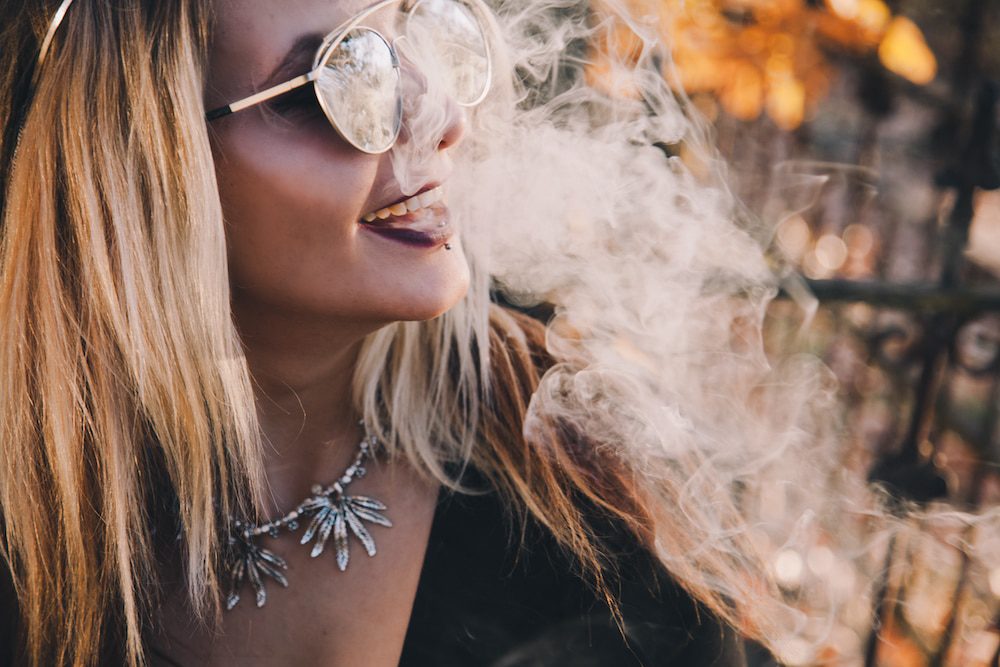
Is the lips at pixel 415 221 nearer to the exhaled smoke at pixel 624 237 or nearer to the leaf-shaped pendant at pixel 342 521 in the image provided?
the exhaled smoke at pixel 624 237

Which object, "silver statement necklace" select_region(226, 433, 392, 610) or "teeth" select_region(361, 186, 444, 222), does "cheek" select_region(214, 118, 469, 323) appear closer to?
"teeth" select_region(361, 186, 444, 222)

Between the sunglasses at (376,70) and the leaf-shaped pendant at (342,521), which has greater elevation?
the sunglasses at (376,70)

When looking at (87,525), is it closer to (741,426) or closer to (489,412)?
(489,412)

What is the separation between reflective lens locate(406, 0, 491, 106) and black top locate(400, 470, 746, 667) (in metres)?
0.95

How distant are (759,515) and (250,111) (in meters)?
1.98

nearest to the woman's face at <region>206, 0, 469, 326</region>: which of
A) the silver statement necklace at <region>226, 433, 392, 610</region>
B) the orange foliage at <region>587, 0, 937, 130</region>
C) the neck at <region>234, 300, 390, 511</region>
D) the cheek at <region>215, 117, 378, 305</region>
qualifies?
the cheek at <region>215, 117, 378, 305</region>

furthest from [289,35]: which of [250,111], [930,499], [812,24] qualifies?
[812,24]

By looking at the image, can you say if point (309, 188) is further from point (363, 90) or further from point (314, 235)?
point (363, 90)

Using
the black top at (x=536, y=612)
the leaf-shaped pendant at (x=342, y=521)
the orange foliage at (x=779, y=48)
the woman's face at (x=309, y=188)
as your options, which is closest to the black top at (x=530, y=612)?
the black top at (x=536, y=612)

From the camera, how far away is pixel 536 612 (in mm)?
1701

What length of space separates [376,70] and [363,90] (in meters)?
0.06

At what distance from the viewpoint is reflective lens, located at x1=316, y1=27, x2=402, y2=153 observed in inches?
59.7

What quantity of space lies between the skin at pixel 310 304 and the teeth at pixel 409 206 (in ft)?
0.06

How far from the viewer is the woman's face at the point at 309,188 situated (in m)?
1.53
